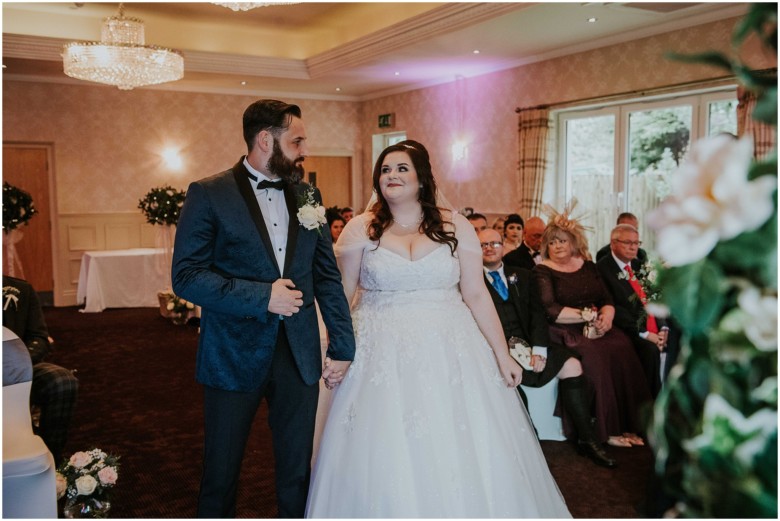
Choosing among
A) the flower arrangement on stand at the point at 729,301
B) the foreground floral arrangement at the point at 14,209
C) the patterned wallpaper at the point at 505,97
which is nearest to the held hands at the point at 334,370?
the flower arrangement on stand at the point at 729,301

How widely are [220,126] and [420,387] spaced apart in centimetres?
945

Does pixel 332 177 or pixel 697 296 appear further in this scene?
pixel 332 177

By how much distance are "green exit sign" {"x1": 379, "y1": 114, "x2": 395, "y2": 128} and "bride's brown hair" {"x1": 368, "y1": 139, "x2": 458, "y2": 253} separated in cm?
855

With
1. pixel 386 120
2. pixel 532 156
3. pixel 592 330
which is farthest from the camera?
pixel 386 120

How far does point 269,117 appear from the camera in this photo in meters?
2.39

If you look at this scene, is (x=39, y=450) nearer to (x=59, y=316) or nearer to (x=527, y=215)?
(x=527, y=215)

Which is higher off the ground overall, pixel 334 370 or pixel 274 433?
pixel 334 370

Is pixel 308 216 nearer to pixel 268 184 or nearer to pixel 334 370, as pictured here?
pixel 268 184

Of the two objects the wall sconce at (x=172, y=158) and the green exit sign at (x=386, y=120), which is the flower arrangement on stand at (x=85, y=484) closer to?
the wall sconce at (x=172, y=158)

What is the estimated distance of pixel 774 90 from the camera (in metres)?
0.67

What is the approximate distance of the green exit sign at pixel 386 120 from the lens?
1139 cm

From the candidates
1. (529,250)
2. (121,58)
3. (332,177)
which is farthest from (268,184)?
(332,177)

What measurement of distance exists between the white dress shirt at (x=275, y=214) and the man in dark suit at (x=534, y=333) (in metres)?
1.85

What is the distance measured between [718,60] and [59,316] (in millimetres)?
9706
